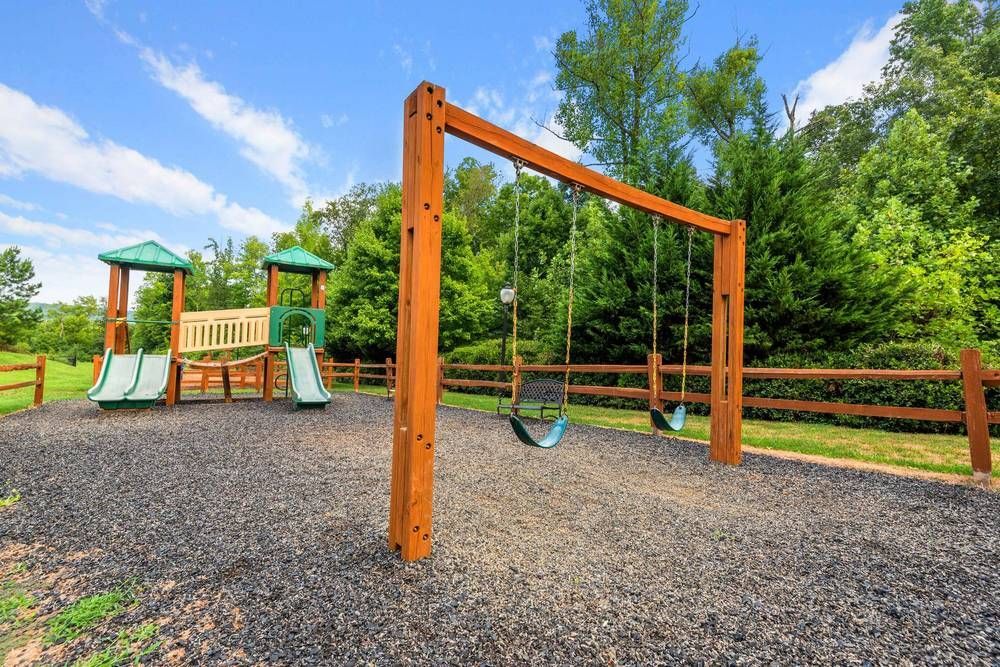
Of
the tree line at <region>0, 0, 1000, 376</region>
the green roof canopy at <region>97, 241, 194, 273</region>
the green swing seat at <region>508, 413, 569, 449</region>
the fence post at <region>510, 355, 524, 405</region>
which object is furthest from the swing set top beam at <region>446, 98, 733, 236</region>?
the green roof canopy at <region>97, 241, 194, 273</region>

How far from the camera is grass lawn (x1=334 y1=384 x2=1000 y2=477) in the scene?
4.77 meters

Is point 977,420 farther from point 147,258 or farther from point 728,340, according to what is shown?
point 147,258

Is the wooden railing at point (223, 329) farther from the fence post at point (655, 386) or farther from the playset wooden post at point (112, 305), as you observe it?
the fence post at point (655, 386)

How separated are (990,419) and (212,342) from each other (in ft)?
35.8

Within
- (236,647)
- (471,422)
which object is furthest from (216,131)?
(236,647)

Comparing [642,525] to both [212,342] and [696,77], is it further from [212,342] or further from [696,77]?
[696,77]

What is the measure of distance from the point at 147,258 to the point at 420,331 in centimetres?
894

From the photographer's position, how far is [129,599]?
1.96 m

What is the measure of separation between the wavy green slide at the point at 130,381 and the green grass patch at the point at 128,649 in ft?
23.0

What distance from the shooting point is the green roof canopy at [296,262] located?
387 inches

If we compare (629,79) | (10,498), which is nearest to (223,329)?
(10,498)

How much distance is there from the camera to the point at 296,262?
32.7 feet

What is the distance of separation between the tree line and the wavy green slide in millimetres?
8213

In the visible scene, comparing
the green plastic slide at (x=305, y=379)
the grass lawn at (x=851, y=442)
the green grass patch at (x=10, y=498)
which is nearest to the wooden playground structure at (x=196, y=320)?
the green plastic slide at (x=305, y=379)
